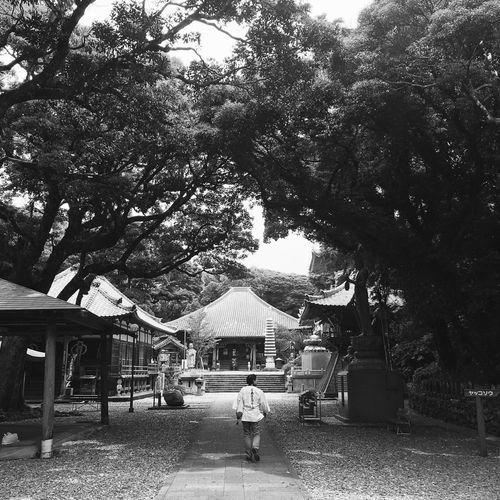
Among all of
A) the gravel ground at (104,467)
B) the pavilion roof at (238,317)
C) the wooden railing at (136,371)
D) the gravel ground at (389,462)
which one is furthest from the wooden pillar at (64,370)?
the pavilion roof at (238,317)

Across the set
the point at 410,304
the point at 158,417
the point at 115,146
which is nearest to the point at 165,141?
the point at 115,146

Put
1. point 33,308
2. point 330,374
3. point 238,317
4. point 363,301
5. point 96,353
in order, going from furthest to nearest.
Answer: point 238,317 → point 96,353 → point 330,374 → point 363,301 → point 33,308

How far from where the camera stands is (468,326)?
41.2 ft

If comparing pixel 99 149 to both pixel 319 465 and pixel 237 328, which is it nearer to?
pixel 319 465

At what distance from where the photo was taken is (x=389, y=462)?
8.56 meters

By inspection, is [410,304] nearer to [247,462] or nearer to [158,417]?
[247,462]

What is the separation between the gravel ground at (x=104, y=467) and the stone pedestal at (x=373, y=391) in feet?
14.2

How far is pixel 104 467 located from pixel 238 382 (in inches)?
991

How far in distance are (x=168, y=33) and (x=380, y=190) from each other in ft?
23.9

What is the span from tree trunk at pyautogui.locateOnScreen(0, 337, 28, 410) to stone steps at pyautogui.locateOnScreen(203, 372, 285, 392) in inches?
689

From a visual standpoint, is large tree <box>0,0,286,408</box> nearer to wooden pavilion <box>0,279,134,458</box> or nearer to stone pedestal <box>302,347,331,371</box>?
wooden pavilion <box>0,279,134,458</box>

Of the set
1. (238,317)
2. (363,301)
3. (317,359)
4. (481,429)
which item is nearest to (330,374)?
(317,359)

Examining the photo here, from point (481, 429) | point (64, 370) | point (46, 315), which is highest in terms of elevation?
point (46, 315)

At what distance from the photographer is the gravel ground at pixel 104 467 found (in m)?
6.70
